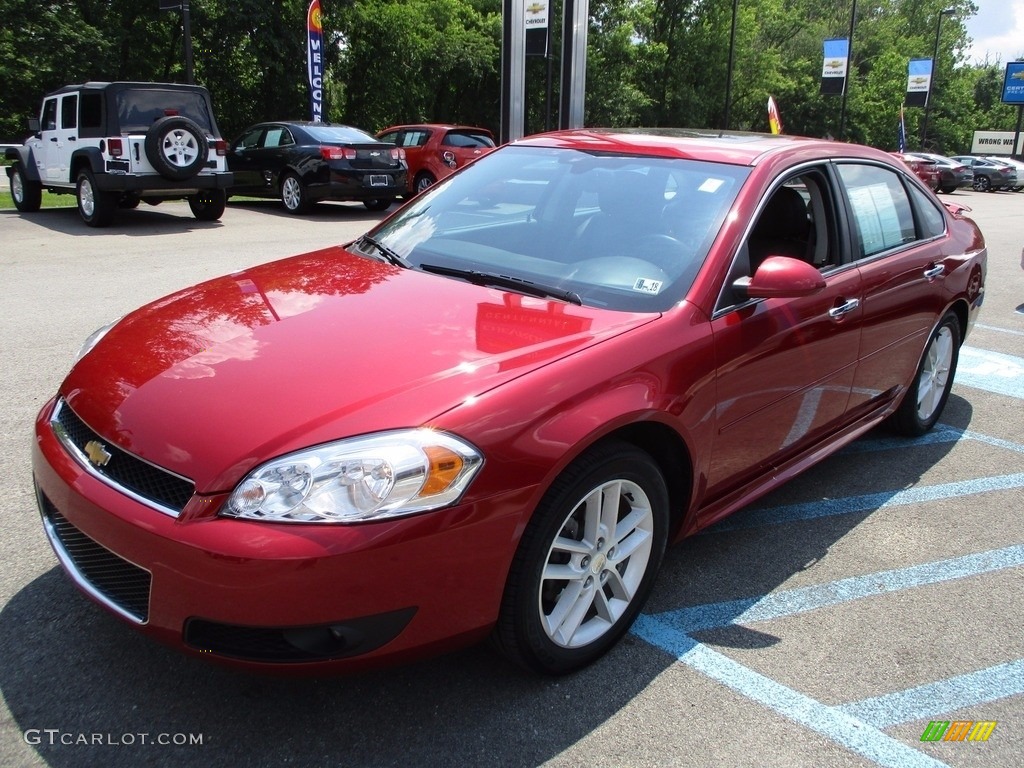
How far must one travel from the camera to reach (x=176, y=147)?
11883 millimetres

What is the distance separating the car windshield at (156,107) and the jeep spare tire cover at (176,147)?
0.30 metres

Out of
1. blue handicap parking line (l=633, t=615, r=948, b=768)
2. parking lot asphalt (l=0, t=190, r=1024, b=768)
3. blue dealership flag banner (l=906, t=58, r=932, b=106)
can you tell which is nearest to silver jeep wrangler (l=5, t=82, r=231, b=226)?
parking lot asphalt (l=0, t=190, r=1024, b=768)

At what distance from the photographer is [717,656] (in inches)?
110

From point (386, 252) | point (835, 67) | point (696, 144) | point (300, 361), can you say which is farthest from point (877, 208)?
point (835, 67)

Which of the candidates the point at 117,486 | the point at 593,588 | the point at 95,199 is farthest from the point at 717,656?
the point at 95,199

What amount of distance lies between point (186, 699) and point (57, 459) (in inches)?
31.0

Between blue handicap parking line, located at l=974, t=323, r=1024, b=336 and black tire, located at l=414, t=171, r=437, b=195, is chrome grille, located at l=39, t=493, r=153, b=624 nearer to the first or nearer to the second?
blue handicap parking line, located at l=974, t=323, r=1024, b=336

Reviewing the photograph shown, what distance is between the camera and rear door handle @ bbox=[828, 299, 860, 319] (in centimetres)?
352

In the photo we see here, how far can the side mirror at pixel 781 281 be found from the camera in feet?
9.66

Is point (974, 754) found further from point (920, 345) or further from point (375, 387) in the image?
point (920, 345)

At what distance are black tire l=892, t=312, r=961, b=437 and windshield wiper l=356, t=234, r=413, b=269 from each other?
282cm

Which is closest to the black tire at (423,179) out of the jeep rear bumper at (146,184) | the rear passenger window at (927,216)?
the jeep rear bumper at (146,184)

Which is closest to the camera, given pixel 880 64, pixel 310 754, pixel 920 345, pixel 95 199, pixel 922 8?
pixel 310 754

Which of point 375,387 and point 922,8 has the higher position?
point 922,8
